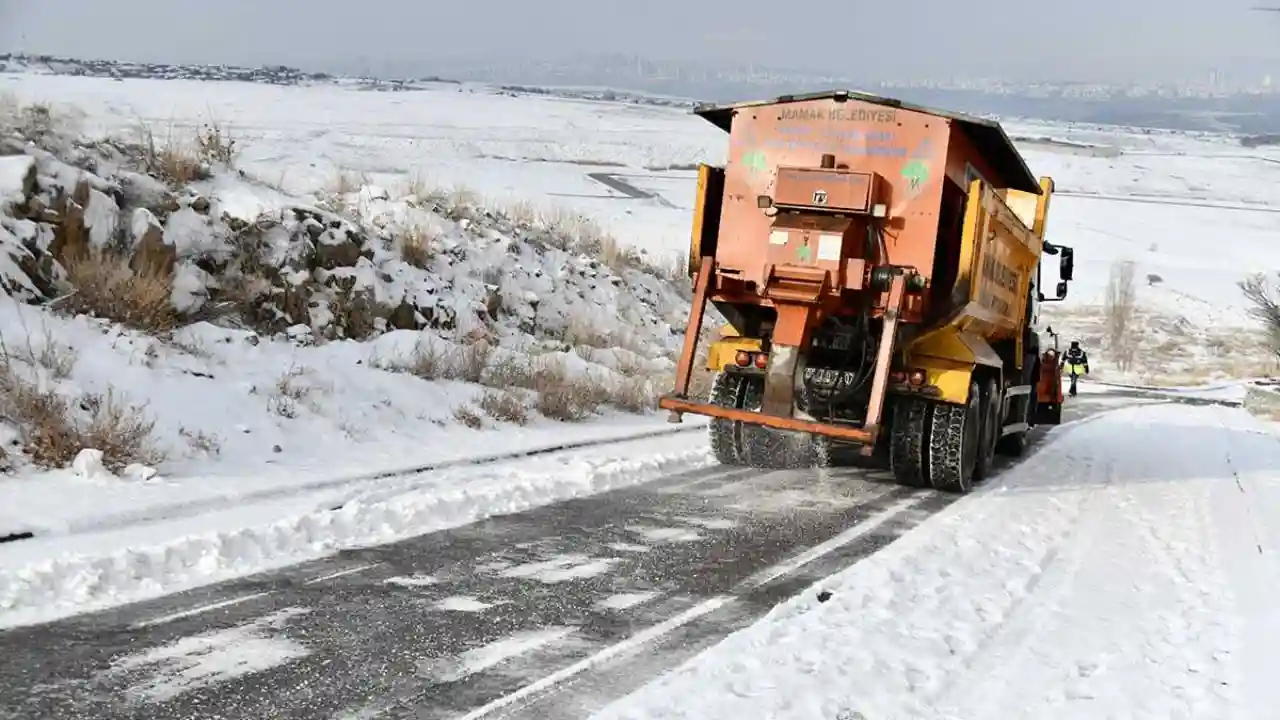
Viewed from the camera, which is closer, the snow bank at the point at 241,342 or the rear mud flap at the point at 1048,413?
the snow bank at the point at 241,342

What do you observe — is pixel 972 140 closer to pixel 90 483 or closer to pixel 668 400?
pixel 668 400

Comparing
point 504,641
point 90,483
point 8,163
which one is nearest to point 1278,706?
point 504,641

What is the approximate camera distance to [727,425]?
10.9 m

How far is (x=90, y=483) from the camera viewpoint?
728 cm

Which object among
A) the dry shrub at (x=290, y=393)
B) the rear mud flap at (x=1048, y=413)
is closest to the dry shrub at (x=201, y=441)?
the dry shrub at (x=290, y=393)

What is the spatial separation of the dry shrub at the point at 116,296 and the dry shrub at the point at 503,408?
3.26m

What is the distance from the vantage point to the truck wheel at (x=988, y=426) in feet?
36.8

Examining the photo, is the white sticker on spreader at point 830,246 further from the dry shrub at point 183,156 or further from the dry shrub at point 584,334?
the dry shrub at point 183,156

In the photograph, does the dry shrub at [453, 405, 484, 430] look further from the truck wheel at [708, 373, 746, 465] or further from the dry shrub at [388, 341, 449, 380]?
the truck wheel at [708, 373, 746, 465]

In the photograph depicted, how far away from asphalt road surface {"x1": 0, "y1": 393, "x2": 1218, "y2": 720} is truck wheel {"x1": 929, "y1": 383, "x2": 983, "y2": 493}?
2268 millimetres

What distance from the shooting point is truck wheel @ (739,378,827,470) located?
10945 mm

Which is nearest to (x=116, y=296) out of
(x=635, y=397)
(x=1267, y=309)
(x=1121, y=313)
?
(x=635, y=397)

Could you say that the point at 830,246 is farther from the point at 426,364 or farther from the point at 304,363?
the point at 304,363

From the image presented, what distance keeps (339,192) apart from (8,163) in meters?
6.79
